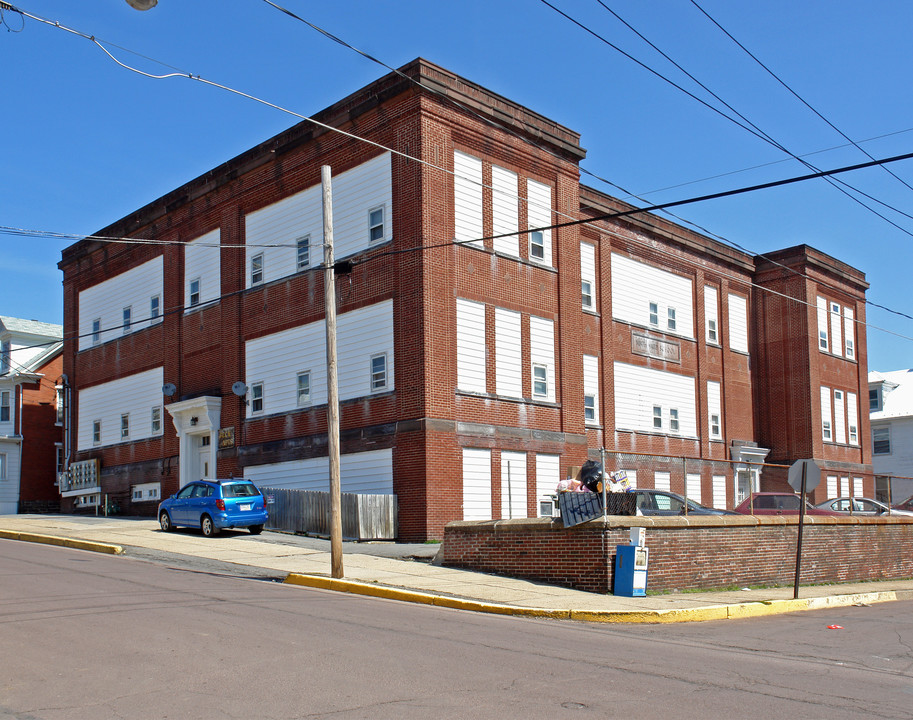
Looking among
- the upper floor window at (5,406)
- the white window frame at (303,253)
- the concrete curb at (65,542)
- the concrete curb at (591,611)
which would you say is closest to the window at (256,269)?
the white window frame at (303,253)

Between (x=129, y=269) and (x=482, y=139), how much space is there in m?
18.1

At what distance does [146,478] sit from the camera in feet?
120

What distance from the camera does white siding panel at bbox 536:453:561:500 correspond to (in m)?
29.0

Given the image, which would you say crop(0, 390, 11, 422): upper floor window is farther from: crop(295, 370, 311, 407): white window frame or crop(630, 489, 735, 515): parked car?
crop(630, 489, 735, 515): parked car

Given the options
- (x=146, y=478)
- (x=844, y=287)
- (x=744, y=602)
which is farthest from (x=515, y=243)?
(x=844, y=287)

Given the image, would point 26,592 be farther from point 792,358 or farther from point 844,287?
point 844,287

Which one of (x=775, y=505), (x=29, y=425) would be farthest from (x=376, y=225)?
(x=29, y=425)

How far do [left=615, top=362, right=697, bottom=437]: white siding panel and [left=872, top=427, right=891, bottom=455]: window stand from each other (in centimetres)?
2398

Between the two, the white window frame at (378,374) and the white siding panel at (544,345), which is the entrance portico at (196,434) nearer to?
the white window frame at (378,374)

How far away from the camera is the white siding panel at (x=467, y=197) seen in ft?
91.4

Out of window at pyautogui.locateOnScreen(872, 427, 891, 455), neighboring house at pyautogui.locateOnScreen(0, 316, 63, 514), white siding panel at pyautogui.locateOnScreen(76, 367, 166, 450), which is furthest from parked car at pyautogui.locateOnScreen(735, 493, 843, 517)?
window at pyautogui.locateOnScreen(872, 427, 891, 455)

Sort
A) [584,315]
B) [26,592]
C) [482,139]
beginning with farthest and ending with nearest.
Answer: [584,315] < [482,139] < [26,592]

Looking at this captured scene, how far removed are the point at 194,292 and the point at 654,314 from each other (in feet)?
59.6

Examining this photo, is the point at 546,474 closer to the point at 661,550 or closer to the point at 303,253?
the point at 303,253
